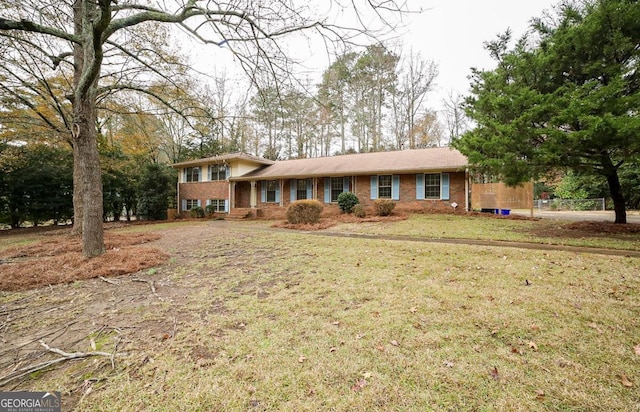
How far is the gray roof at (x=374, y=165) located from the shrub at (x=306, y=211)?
4.20 meters

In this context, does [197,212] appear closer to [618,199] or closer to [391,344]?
[391,344]

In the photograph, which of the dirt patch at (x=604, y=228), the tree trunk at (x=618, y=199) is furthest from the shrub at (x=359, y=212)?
the tree trunk at (x=618, y=199)

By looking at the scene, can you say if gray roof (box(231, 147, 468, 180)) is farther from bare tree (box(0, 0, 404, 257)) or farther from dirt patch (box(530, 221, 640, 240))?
bare tree (box(0, 0, 404, 257))

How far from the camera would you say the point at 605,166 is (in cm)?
827

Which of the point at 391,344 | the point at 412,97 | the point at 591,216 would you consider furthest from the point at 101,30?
the point at 412,97

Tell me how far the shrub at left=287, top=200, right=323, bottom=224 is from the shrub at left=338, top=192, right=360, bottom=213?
2.85 meters

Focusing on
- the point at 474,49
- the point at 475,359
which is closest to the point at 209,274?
the point at 475,359

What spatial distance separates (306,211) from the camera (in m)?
13.0

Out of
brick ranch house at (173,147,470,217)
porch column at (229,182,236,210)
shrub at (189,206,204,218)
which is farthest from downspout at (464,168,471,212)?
shrub at (189,206,204,218)

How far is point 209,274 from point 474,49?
532 inches

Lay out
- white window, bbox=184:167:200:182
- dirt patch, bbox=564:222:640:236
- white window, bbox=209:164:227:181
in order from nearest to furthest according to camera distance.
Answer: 1. dirt patch, bbox=564:222:640:236
2. white window, bbox=209:164:227:181
3. white window, bbox=184:167:200:182

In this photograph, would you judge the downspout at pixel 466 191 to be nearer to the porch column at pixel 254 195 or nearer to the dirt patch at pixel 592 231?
the dirt patch at pixel 592 231

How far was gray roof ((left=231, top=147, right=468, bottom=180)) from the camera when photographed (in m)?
14.5

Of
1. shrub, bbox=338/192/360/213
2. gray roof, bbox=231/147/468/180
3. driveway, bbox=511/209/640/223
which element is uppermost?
gray roof, bbox=231/147/468/180
